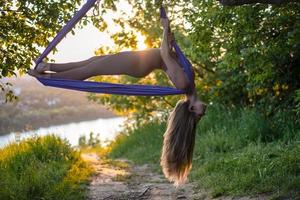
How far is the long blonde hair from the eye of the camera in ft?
16.7

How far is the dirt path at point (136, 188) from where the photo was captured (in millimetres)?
6078

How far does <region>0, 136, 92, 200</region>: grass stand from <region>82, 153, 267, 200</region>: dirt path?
240mm

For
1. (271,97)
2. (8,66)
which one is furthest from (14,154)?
(271,97)

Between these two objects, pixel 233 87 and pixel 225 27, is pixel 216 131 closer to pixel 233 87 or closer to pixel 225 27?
pixel 233 87

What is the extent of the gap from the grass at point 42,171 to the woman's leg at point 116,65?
160 centimetres

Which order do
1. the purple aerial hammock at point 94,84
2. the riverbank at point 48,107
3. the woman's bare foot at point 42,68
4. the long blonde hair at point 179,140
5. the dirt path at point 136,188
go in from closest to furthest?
the purple aerial hammock at point 94,84
the woman's bare foot at point 42,68
the long blonde hair at point 179,140
the dirt path at point 136,188
the riverbank at point 48,107

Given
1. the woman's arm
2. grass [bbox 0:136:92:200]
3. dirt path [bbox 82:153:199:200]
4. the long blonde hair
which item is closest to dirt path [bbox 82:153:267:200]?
dirt path [bbox 82:153:199:200]

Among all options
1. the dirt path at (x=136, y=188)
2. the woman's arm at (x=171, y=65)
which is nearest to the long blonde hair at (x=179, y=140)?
the woman's arm at (x=171, y=65)

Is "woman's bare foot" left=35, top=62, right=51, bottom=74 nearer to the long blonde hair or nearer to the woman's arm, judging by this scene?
the woman's arm

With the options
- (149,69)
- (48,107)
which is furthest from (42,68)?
(48,107)

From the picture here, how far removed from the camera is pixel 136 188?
680 centimetres

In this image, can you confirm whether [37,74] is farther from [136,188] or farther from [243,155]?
[243,155]

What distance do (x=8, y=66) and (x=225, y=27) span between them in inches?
124

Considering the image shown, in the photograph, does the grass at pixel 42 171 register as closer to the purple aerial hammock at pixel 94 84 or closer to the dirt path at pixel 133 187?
the dirt path at pixel 133 187
